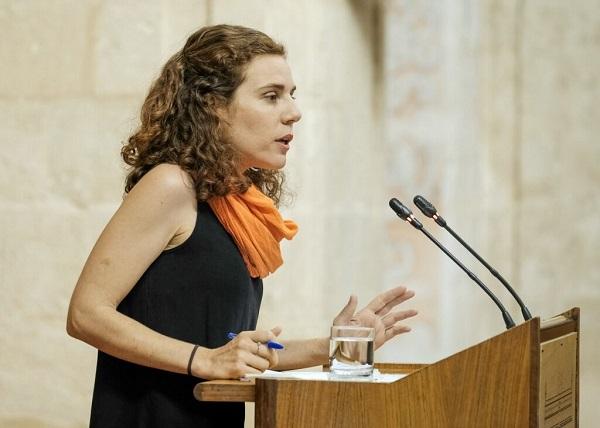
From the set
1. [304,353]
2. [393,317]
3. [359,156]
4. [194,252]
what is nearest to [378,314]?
[393,317]

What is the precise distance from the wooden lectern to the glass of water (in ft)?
0.54

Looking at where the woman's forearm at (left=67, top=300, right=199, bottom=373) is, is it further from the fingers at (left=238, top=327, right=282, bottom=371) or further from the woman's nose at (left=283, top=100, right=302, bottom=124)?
the woman's nose at (left=283, top=100, right=302, bottom=124)

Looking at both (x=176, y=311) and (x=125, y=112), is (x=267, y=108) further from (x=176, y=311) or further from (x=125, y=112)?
(x=125, y=112)

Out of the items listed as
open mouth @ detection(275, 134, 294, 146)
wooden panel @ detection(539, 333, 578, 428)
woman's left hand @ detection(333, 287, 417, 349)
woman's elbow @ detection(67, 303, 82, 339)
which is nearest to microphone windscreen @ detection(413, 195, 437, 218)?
woman's left hand @ detection(333, 287, 417, 349)

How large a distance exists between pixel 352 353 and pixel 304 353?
479 millimetres

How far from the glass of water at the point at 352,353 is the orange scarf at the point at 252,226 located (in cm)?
39

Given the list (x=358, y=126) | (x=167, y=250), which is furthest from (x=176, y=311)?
(x=358, y=126)

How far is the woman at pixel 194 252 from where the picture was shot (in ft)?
8.26

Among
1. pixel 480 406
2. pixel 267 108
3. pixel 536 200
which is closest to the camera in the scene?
pixel 480 406

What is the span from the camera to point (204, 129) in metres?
2.80

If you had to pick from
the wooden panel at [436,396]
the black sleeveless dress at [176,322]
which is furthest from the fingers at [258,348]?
the black sleeveless dress at [176,322]

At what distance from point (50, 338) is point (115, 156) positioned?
0.75 meters

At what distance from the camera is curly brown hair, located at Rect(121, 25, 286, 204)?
2744mm

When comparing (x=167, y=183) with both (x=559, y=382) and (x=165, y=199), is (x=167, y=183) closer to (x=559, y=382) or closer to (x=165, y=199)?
(x=165, y=199)
